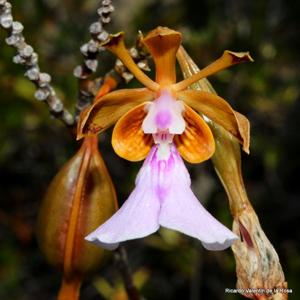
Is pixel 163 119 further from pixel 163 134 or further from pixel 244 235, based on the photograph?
pixel 244 235

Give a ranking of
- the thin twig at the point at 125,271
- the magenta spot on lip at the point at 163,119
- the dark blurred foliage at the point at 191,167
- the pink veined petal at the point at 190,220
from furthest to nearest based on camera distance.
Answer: the dark blurred foliage at the point at 191,167 < the thin twig at the point at 125,271 < the magenta spot on lip at the point at 163,119 < the pink veined petal at the point at 190,220

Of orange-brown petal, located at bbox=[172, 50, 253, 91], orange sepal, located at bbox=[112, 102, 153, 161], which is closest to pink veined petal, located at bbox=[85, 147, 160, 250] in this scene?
orange sepal, located at bbox=[112, 102, 153, 161]

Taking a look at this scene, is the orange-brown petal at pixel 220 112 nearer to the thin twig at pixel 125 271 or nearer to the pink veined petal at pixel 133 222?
the pink veined petal at pixel 133 222

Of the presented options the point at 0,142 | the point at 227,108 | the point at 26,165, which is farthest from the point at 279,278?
the point at 26,165

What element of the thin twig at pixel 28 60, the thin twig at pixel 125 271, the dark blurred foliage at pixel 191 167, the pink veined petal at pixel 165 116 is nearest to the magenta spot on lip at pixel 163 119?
the pink veined petal at pixel 165 116

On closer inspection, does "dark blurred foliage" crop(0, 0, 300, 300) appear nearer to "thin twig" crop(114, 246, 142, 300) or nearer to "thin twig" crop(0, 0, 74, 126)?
"thin twig" crop(114, 246, 142, 300)

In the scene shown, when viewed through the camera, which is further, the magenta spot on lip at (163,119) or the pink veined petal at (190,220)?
the magenta spot on lip at (163,119)

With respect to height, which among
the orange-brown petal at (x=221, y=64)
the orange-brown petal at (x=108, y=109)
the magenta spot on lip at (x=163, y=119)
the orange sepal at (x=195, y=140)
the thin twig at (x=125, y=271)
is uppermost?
the orange-brown petal at (x=221, y=64)
